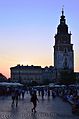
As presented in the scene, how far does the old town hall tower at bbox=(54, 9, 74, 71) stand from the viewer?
501 ft

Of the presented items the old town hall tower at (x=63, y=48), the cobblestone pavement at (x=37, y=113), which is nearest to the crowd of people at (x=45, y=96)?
the cobblestone pavement at (x=37, y=113)

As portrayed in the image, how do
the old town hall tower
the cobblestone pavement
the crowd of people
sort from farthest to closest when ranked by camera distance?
the old town hall tower, the crowd of people, the cobblestone pavement

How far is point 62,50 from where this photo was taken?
15562 cm

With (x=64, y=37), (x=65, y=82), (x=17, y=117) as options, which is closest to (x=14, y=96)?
(x=17, y=117)

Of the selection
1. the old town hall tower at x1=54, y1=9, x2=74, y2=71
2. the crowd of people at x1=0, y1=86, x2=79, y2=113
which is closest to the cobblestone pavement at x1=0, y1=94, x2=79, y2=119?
the crowd of people at x1=0, y1=86, x2=79, y2=113

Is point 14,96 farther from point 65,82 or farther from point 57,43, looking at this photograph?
point 57,43

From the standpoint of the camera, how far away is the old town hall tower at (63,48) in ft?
501

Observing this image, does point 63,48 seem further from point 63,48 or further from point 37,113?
point 37,113

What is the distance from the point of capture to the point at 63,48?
508ft

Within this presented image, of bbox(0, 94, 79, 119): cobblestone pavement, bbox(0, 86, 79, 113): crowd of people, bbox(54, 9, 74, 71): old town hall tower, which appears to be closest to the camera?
bbox(0, 94, 79, 119): cobblestone pavement

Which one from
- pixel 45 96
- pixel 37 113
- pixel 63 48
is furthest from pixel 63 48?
pixel 37 113

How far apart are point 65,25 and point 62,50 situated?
9592mm

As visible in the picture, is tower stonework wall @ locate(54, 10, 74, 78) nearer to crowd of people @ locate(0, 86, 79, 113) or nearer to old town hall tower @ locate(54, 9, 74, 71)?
old town hall tower @ locate(54, 9, 74, 71)

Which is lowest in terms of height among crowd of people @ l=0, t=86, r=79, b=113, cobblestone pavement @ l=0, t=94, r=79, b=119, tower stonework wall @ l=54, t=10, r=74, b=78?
cobblestone pavement @ l=0, t=94, r=79, b=119
